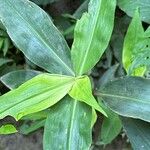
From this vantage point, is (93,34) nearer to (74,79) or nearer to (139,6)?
(74,79)

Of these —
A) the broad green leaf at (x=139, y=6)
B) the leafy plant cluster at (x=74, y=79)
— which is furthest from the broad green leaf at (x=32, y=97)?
the broad green leaf at (x=139, y=6)

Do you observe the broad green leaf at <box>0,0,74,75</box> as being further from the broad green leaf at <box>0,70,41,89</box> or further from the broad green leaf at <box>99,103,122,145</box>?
the broad green leaf at <box>99,103,122,145</box>

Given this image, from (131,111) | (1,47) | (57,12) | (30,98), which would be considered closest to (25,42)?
(30,98)

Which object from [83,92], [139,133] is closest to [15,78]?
[83,92]

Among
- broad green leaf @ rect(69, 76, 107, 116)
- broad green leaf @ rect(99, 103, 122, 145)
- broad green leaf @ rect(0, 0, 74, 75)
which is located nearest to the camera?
broad green leaf @ rect(69, 76, 107, 116)

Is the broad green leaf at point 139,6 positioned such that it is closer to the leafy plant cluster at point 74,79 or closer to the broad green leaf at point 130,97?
the leafy plant cluster at point 74,79

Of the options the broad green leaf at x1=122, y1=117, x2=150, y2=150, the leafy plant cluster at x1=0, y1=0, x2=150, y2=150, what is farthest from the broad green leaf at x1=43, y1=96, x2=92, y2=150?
the broad green leaf at x1=122, y1=117, x2=150, y2=150
